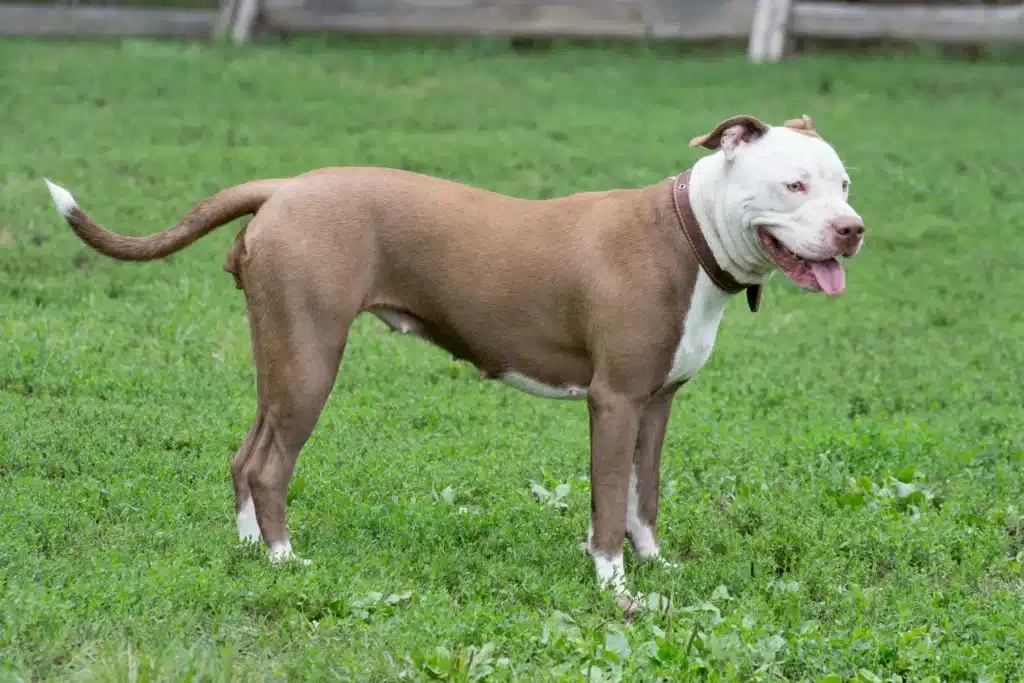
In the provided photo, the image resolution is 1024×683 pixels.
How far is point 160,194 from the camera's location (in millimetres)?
11383

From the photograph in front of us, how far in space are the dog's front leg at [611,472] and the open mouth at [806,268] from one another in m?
0.75

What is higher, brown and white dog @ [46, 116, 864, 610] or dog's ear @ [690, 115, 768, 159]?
dog's ear @ [690, 115, 768, 159]

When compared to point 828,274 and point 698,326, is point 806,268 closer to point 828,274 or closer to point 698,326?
point 828,274

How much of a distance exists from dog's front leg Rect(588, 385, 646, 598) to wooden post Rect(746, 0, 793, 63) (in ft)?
39.1

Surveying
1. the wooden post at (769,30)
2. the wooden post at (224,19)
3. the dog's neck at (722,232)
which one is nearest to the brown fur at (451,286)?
the dog's neck at (722,232)

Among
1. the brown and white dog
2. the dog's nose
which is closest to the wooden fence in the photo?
the brown and white dog

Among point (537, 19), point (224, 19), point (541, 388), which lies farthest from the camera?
point (537, 19)

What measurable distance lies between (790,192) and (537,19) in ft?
40.4

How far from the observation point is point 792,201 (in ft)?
18.0

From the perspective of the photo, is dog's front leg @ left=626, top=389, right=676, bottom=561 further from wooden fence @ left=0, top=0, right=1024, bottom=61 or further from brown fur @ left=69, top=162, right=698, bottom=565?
wooden fence @ left=0, top=0, right=1024, bottom=61

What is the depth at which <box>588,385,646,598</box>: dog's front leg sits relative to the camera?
225 inches

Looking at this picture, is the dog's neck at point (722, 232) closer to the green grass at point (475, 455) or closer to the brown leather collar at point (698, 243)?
the brown leather collar at point (698, 243)

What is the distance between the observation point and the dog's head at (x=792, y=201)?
543cm

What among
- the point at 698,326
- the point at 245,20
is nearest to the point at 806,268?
the point at 698,326
